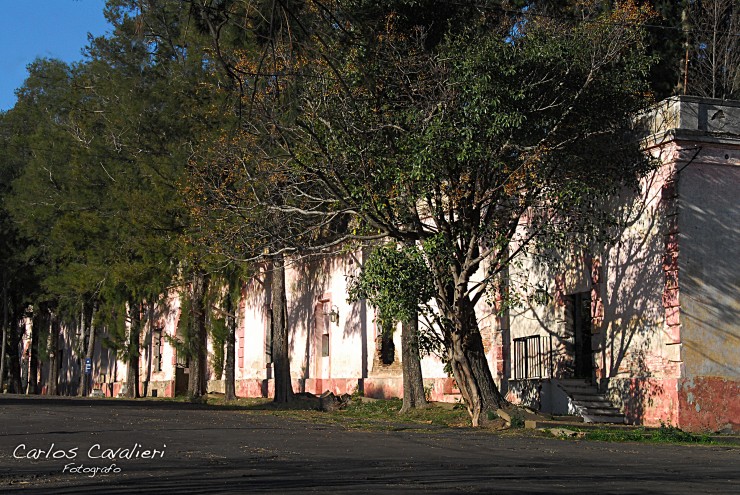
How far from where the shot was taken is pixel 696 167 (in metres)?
20.3

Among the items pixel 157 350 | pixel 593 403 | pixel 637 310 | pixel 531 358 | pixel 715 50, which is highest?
pixel 715 50

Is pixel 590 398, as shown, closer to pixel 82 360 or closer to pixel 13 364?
pixel 82 360

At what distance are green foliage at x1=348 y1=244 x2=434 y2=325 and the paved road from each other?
90.9 inches

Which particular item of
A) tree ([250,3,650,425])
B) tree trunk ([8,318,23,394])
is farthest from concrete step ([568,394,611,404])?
tree trunk ([8,318,23,394])

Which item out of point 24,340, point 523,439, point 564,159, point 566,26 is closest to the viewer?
point 523,439

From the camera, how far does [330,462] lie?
1115 cm

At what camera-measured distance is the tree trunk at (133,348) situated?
39.3 meters

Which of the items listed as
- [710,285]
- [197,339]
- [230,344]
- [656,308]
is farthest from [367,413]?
[197,339]

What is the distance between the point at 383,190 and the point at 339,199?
83cm

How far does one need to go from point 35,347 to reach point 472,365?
130ft

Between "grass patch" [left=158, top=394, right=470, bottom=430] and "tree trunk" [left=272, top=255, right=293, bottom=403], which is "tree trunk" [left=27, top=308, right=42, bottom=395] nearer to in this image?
"grass patch" [left=158, top=394, right=470, bottom=430]

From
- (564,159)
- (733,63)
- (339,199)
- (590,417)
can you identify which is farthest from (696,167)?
(733,63)

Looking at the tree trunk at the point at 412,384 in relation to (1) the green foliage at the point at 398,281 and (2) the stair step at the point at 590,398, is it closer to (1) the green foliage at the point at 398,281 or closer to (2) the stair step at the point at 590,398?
(2) the stair step at the point at 590,398

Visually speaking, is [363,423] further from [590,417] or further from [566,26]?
[566,26]
